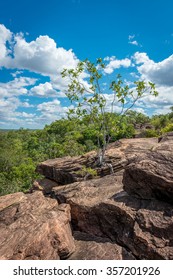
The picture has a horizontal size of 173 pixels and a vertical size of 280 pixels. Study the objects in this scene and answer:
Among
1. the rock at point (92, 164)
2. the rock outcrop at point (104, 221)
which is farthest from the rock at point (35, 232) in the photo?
the rock at point (92, 164)

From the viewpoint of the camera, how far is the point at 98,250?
788 cm

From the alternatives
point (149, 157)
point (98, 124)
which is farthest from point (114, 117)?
point (149, 157)

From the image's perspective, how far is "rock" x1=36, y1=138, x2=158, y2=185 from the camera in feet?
54.0

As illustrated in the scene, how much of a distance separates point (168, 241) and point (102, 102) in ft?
40.1

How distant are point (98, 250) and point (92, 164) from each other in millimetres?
10080

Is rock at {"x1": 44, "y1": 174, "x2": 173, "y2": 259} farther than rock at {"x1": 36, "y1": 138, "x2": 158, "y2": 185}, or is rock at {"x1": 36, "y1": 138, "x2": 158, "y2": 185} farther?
rock at {"x1": 36, "y1": 138, "x2": 158, "y2": 185}

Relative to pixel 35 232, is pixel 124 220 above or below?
above

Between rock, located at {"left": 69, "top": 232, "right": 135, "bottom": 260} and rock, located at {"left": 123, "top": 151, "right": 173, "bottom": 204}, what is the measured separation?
2018mm

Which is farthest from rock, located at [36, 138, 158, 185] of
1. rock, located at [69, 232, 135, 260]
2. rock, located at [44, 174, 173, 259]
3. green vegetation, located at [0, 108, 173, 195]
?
rock, located at [69, 232, 135, 260]

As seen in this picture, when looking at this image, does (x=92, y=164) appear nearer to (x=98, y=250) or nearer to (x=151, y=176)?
(x=151, y=176)

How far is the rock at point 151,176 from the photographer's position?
8.04 meters

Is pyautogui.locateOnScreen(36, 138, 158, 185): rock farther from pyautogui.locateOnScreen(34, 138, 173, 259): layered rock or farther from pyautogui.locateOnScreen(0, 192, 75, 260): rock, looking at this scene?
pyautogui.locateOnScreen(0, 192, 75, 260): rock

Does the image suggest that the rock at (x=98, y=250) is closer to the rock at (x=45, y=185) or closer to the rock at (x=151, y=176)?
the rock at (x=151, y=176)

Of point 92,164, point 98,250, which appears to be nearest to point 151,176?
point 98,250
